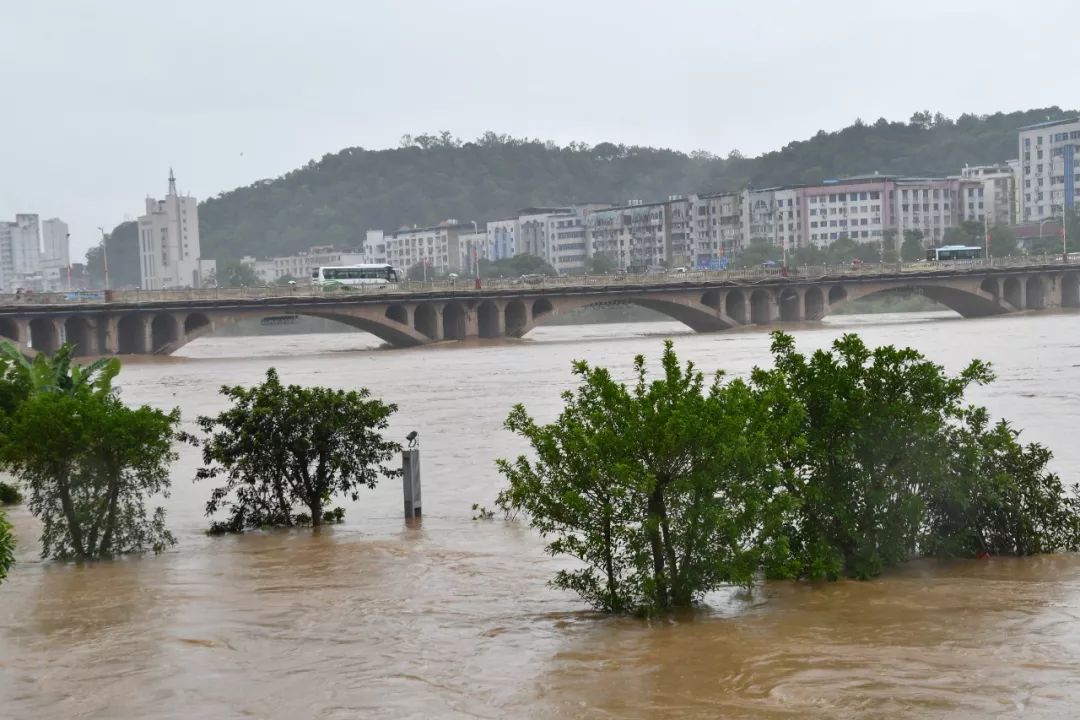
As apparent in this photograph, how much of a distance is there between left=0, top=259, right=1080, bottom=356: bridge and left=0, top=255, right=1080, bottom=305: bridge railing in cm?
11

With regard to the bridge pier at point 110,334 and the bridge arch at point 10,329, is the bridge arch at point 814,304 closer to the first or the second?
the bridge pier at point 110,334

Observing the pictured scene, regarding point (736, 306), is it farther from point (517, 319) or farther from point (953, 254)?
point (953, 254)

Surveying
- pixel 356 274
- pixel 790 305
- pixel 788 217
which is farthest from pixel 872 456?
pixel 788 217

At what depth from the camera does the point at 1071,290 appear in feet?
353

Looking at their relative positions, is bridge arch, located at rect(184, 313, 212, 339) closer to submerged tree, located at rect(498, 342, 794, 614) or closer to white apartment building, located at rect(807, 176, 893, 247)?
submerged tree, located at rect(498, 342, 794, 614)

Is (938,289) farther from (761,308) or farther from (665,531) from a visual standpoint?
(665,531)

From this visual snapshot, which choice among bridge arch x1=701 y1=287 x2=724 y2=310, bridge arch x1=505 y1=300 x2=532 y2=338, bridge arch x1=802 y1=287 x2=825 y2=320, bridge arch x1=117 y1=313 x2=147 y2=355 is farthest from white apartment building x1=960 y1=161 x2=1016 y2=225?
bridge arch x1=117 y1=313 x2=147 y2=355

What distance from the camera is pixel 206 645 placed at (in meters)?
13.4

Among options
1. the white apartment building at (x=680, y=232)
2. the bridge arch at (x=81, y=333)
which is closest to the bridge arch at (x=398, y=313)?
the bridge arch at (x=81, y=333)

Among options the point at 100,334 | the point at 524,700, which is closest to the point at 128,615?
the point at 524,700

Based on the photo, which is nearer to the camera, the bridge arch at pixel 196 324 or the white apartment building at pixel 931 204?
the bridge arch at pixel 196 324

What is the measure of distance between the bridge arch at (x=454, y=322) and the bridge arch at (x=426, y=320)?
1285 mm

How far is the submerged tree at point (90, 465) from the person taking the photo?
17219 mm

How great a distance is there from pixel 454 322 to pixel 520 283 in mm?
4941
